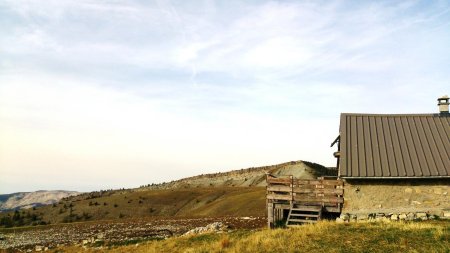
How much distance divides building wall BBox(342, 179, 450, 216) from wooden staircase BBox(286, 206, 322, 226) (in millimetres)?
1885

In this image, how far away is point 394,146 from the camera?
24.3 metres

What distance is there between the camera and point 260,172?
64.3 meters

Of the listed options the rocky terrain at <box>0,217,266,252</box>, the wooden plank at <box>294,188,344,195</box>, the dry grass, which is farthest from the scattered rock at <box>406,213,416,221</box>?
the rocky terrain at <box>0,217,266,252</box>

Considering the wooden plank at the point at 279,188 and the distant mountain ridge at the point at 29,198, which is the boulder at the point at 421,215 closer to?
the wooden plank at the point at 279,188

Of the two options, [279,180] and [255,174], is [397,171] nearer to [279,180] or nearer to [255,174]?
[279,180]

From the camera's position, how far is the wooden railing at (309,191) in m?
23.3

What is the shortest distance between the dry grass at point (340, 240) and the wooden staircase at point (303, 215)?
350 cm

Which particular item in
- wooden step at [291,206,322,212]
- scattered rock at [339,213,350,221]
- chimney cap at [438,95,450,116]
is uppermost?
chimney cap at [438,95,450,116]

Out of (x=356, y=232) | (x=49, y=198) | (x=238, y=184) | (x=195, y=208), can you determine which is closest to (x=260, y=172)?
(x=238, y=184)

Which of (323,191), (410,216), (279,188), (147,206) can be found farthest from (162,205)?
(410,216)

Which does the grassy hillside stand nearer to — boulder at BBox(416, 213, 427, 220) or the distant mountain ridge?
boulder at BBox(416, 213, 427, 220)

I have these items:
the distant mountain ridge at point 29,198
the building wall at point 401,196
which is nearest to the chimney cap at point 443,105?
the building wall at point 401,196

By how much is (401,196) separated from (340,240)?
823 centimetres

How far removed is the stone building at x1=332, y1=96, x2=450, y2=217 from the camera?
2180cm
